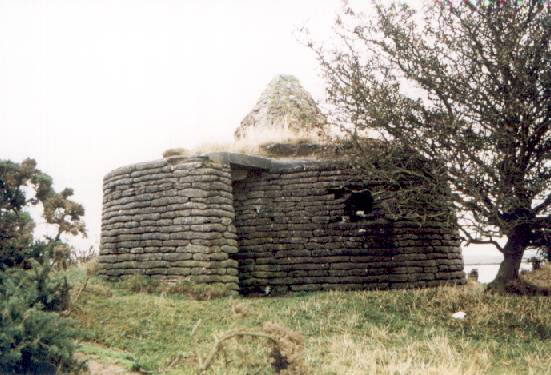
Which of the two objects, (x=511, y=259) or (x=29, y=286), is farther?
(x=511, y=259)

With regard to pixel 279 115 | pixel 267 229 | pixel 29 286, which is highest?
pixel 279 115

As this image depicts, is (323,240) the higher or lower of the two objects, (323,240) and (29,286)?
the higher

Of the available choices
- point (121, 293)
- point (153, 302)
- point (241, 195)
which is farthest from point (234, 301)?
point (241, 195)

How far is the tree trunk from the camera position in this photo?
8.70m

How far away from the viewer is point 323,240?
9.44 m

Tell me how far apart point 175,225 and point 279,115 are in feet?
15.3

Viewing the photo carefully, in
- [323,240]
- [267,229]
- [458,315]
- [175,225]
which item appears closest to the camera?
[458,315]

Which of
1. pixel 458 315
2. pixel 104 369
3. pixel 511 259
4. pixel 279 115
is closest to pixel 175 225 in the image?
pixel 104 369

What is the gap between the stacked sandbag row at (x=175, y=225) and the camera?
859 centimetres

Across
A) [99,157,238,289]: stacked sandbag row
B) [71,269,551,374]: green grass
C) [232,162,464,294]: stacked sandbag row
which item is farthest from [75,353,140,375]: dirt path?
[232,162,464,294]: stacked sandbag row

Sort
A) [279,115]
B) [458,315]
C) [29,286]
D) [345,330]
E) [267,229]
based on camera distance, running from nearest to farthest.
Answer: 1. [29,286]
2. [345,330]
3. [458,315]
4. [267,229]
5. [279,115]

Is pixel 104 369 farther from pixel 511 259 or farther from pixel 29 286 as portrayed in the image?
pixel 511 259

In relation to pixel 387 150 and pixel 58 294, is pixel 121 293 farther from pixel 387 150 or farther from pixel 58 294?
pixel 387 150

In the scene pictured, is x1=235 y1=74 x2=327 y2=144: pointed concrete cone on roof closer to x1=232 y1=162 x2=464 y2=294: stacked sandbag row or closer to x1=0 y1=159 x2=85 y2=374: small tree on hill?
A: x1=232 y1=162 x2=464 y2=294: stacked sandbag row
